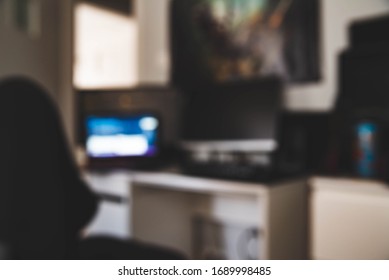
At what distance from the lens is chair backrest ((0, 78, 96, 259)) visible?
82cm

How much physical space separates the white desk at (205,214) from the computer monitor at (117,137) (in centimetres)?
14

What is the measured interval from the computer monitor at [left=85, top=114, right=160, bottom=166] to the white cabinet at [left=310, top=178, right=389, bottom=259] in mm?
937

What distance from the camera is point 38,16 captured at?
1.90 meters

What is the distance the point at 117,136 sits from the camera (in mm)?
1883

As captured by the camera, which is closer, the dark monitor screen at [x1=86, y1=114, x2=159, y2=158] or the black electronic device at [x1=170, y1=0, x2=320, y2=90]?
the black electronic device at [x1=170, y1=0, x2=320, y2=90]

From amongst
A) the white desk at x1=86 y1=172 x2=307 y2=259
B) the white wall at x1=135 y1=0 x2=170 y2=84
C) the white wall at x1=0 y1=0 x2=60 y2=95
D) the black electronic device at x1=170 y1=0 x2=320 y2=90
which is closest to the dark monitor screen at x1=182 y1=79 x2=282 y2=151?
the black electronic device at x1=170 y1=0 x2=320 y2=90

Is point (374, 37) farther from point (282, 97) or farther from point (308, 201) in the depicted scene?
point (308, 201)

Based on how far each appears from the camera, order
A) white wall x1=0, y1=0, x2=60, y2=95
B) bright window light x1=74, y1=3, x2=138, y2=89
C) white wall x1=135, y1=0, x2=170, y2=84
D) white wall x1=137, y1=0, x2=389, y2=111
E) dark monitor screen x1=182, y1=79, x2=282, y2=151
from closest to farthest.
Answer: bright window light x1=74, y1=3, x2=138, y2=89 → white wall x1=137, y1=0, x2=389, y2=111 → dark monitor screen x1=182, y1=79, x2=282, y2=151 → white wall x1=0, y1=0, x2=60, y2=95 → white wall x1=135, y1=0, x2=170, y2=84

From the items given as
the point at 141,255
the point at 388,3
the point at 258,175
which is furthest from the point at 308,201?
the point at 388,3

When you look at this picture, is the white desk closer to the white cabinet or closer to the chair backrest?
the white cabinet

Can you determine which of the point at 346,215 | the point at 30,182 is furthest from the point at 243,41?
the point at 30,182

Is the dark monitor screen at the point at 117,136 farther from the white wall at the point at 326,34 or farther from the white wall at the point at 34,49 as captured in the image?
the white wall at the point at 326,34

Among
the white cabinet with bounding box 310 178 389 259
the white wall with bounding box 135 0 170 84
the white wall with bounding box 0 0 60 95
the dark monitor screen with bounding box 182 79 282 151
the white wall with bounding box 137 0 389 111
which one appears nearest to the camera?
the white cabinet with bounding box 310 178 389 259

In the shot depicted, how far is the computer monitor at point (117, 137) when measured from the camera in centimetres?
185
